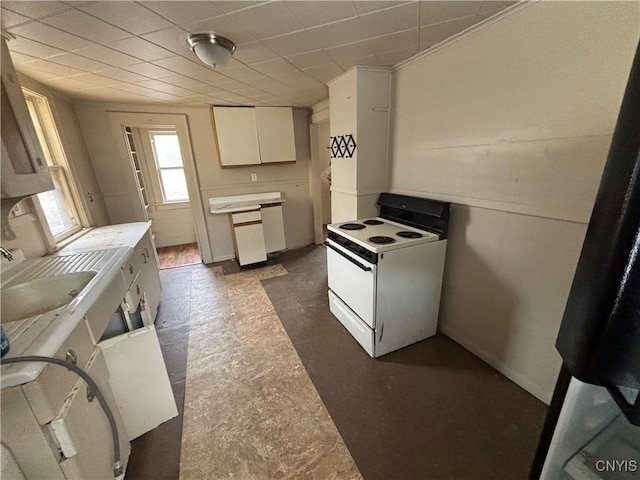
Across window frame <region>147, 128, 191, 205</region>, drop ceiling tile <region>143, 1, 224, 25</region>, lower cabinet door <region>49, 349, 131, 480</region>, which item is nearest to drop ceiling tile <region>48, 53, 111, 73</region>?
drop ceiling tile <region>143, 1, 224, 25</region>

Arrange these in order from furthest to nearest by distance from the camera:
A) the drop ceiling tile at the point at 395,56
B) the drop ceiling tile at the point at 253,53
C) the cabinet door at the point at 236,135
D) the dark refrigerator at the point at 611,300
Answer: the cabinet door at the point at 236,135 < the drop ceiling tile at the point at 395,56 < the drop ceiling tile at the point at 253,53 < the dark refrigerator at the point at 611,300

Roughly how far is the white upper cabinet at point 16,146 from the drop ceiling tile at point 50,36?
121mm

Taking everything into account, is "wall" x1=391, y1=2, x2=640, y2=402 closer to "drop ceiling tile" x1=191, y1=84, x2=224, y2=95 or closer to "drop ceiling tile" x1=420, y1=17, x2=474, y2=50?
"drop ceiling tile" x1=420, y1=17, x2=474, y2=50

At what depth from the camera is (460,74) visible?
1.70m

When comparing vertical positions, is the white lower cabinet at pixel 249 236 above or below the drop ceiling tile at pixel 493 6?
below

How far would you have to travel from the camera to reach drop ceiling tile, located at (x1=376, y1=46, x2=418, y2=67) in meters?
1.89

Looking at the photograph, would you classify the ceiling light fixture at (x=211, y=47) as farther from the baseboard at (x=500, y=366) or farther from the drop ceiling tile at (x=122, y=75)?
the baseboard at (x=500, y=366)

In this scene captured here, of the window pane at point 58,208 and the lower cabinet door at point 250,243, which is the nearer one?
the window pane at point 58,208

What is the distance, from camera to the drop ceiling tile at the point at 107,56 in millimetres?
1587

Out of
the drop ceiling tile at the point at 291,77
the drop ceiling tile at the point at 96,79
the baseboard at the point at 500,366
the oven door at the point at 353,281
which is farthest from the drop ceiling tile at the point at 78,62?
the baseboard at the point at 500,366

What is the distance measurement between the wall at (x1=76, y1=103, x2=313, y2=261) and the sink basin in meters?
2.25

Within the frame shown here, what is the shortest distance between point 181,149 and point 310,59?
2.35 m

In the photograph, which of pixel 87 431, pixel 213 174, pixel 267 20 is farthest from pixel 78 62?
pixel 87 431

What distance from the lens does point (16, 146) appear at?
4.20ft
